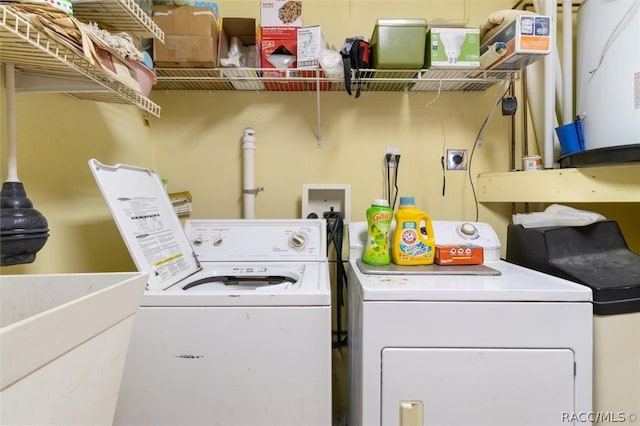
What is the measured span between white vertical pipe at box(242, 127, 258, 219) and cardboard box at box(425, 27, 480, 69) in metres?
0.97

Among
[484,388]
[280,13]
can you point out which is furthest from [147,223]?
[484,388]

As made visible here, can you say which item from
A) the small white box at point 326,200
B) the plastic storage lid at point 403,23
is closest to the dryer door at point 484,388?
the small white box at point 326,200

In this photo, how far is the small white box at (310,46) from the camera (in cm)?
144

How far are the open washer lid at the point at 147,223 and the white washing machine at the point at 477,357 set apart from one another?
720 mm

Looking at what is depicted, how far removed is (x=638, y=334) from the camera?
930 mm

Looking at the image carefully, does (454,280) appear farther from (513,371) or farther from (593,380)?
(593,380)

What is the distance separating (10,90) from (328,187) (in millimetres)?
1263

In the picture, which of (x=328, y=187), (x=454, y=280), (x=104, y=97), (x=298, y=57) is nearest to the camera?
(x=454, y=280)

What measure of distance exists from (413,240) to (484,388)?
538 mm

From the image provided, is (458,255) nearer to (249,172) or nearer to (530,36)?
(530,36)

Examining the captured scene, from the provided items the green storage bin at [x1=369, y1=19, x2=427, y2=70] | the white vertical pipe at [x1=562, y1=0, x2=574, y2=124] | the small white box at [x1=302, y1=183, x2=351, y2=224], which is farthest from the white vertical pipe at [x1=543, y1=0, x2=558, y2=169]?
the small white box at [x1=302, y1=183, x2=351, y2=224]

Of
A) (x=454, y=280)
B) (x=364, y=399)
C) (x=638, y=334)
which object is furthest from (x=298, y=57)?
(x=638, y=334)

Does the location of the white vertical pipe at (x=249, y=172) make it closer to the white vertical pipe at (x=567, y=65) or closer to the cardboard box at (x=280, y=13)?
the cardboard box at (x=280, y=13)

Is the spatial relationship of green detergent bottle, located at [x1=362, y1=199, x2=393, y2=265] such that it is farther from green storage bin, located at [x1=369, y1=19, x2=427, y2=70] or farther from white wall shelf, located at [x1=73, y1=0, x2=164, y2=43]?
white wall shelf, located at [x1=73, y1=0, x2=164, y2=43]
